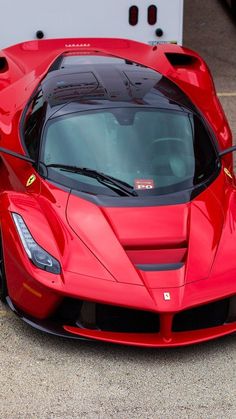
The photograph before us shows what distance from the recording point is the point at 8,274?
4.40m

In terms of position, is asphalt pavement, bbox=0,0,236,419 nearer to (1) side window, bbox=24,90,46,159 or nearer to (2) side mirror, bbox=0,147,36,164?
(2) side mirror, bbox=0,147,36,164

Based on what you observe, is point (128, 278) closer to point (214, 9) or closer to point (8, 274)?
point (8, 274)

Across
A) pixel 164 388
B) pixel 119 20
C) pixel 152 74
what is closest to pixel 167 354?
pixel 164 388

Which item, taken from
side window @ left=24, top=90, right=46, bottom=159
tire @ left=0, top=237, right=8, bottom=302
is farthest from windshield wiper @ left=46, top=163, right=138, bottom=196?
tire @ left=0, top=237, right=8, bottom=302

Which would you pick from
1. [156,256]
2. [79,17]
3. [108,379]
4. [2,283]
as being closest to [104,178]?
[156,256]

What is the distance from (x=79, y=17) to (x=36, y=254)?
4630 mm

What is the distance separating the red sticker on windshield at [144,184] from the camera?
4.73 meters

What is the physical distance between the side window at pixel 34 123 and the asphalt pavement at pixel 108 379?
1170 mm

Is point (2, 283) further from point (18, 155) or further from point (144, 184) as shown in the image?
point (144, 184)

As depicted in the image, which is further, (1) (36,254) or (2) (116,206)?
(2) (116,206)

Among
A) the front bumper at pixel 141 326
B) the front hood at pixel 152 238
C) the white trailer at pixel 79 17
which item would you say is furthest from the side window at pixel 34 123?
the white trailer at pixel 79 17

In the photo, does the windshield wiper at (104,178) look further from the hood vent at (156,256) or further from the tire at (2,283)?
the tire at (2,283)

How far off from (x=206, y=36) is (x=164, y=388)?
29.7 ft

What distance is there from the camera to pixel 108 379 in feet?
13.1
